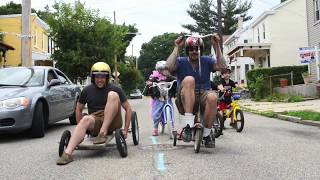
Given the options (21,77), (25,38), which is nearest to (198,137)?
(21,77)

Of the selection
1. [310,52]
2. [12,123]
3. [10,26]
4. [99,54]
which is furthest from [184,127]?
[10,26]

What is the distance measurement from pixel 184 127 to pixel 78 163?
5.44ft

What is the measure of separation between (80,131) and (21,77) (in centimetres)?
471

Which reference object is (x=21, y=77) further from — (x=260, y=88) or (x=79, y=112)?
(x=260, y=88)

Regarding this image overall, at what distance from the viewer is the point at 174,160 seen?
23.2 feet

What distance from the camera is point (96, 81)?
7.82m

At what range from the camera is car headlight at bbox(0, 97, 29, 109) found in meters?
9.88

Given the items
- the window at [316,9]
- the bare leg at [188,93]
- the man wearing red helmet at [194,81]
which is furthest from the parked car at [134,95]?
the bare leg at [188,93]

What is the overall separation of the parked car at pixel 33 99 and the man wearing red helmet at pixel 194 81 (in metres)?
3.52

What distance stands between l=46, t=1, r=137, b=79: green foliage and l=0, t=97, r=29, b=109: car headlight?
55.2ft

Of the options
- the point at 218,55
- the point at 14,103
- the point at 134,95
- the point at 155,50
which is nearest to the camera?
the point at 218,55

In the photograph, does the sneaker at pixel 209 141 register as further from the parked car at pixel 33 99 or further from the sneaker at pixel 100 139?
the parked car at pixel 33 99

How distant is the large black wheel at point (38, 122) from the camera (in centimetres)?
1034

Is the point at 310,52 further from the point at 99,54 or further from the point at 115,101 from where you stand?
the point at 115,101
